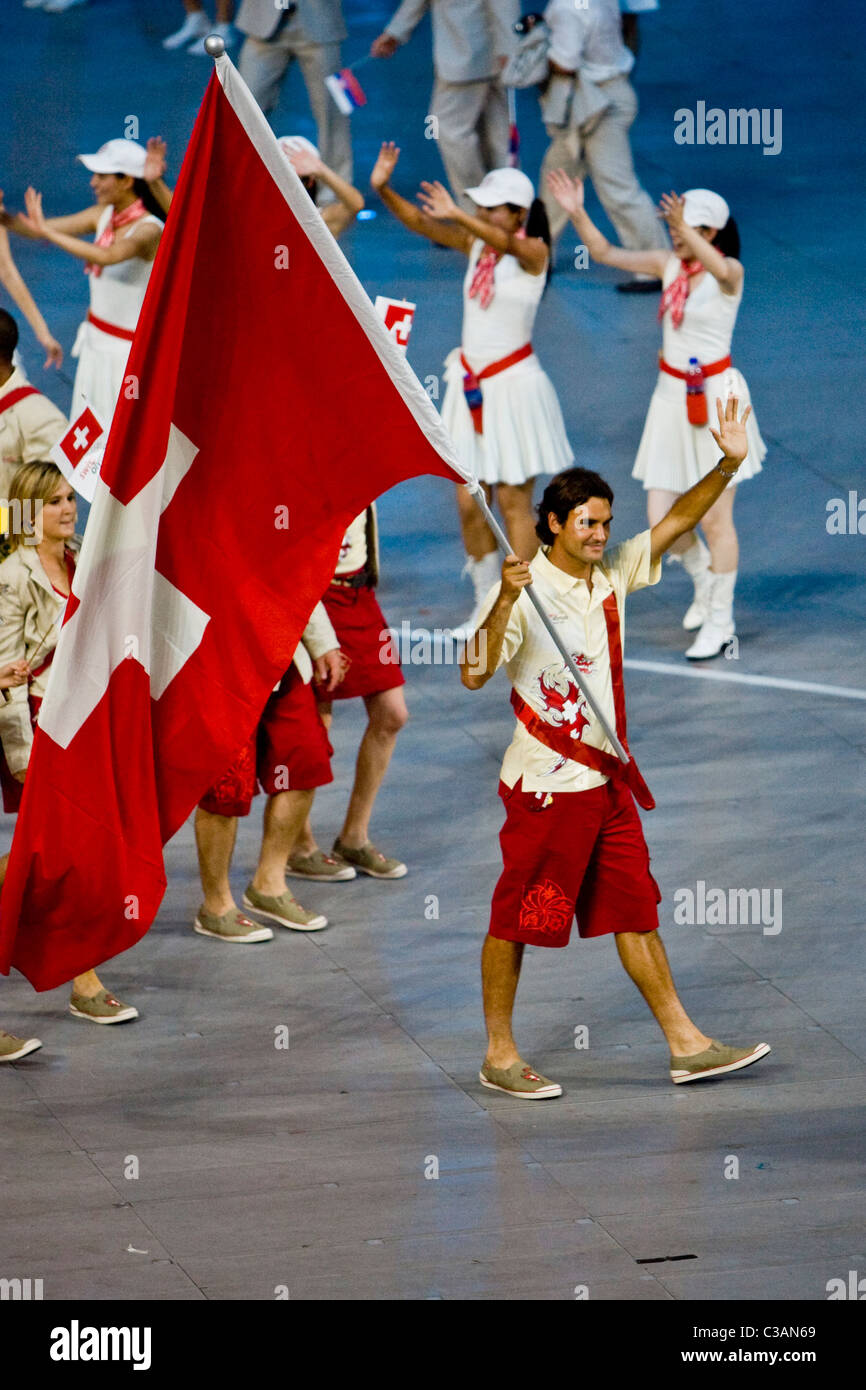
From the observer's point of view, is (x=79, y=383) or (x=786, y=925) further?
(x=79, y=383)

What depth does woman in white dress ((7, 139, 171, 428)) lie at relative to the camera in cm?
1171

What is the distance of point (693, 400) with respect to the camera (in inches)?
445

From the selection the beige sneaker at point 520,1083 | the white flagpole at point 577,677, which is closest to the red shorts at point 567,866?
the white flagpole at point 577,677

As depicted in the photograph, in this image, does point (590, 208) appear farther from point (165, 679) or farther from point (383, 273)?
point (165, 679)

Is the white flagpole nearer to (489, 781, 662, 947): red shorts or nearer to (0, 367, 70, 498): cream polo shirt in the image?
(489, 781, 662, 947): red shorts

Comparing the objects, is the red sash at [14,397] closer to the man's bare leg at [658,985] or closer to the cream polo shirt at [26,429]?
the cream polo shirt at [26,429]

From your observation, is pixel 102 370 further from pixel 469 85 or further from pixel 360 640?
pixel 469 85

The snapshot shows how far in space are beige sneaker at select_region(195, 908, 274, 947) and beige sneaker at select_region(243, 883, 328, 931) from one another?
0.09 m

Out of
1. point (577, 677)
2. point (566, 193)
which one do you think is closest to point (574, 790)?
point (577, 677)

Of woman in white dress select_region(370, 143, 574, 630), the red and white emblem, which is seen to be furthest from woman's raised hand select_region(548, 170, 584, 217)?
the red and white emblem

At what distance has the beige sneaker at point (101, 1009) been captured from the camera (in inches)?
315

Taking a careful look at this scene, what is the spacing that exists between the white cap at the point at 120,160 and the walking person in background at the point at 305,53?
232 inches

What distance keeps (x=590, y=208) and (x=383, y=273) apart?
2.17 metres

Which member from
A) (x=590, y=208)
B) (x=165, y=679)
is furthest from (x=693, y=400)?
(x=590, y=208)
